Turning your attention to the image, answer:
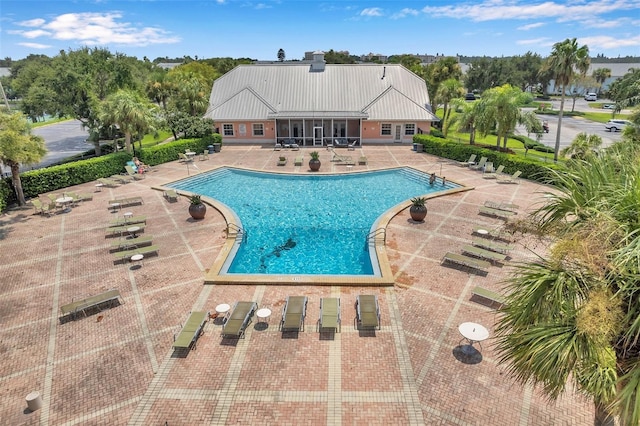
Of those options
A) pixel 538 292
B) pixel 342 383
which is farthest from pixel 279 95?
pixel 538 292

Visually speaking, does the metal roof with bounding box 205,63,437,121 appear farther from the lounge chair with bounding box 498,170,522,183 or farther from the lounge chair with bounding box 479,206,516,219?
the lounge chair with bounding box 479,206,516,219

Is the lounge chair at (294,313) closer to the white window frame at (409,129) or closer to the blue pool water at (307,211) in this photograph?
the blue pool water at (307,211)

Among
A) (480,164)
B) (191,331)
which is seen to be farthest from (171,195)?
(480,164)

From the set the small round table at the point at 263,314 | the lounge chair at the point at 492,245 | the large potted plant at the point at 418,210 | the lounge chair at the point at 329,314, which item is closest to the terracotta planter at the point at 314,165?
the large potted plant at the point at 418,210

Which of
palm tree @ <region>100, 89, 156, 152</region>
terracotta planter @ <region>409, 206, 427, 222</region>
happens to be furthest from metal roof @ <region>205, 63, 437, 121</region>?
terracotta planter @ <region>409, 206, 427, 222</region>

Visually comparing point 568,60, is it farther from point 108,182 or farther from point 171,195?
point 108,182

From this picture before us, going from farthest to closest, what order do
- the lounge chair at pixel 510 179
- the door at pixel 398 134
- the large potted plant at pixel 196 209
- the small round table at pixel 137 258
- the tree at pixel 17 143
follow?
1. the door at pixel 398 134
2. the lounge chair at pixel 510 179
3. the large potted plant at pixel 196 209
4. the tree at pixel 17 143
5. the small round table at pixel 137 258

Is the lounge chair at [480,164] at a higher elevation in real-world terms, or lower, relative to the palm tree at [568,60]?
lower

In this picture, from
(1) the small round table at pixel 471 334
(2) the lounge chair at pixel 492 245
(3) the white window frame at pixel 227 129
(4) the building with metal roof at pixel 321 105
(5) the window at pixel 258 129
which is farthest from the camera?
(3) the white window frame at pixel 227 129
